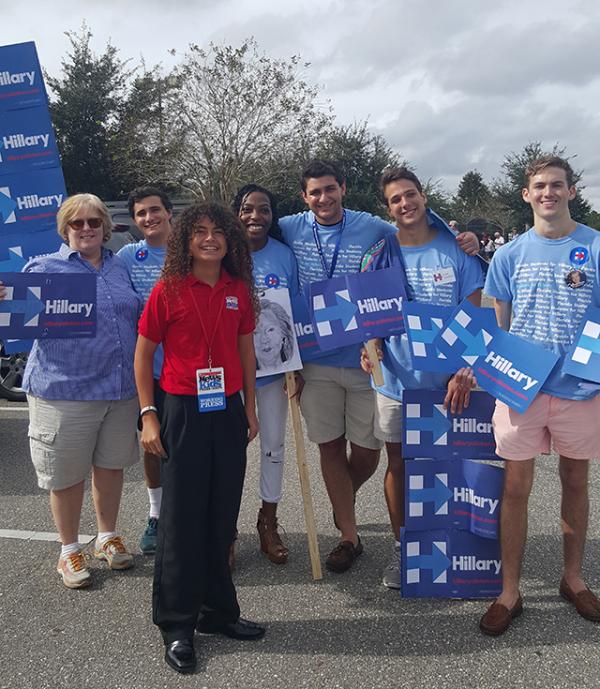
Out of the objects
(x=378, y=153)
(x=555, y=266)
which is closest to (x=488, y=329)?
(x=555, y=266)

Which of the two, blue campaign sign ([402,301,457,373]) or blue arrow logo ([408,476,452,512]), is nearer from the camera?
blue campaign sign ([402,301,457,373])

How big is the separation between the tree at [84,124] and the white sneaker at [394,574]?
25330mm

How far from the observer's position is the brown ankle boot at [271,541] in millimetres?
3432

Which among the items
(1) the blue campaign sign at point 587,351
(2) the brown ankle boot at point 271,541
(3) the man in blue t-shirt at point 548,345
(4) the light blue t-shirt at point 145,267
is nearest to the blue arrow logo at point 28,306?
(4) the light blue t-shirt at point 145,267

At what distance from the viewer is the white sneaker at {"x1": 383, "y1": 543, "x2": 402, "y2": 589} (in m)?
3.16

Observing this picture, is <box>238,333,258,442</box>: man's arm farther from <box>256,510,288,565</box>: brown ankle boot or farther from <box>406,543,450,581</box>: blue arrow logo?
<box>406,543,450,581</box>: blue arrow logo

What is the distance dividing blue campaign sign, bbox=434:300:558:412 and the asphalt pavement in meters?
1.07

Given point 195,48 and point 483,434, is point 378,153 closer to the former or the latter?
point 195,48

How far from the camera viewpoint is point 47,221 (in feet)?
13.7

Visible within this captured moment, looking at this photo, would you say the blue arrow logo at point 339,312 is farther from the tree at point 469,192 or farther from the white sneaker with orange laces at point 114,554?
the tree at point 469,192

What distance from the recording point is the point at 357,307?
3.14 meters

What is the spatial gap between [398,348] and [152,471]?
5.41 feet

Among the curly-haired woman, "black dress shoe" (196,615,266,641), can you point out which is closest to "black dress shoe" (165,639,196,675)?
the curly-haired woman

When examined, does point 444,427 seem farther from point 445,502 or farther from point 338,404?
point 338,404
